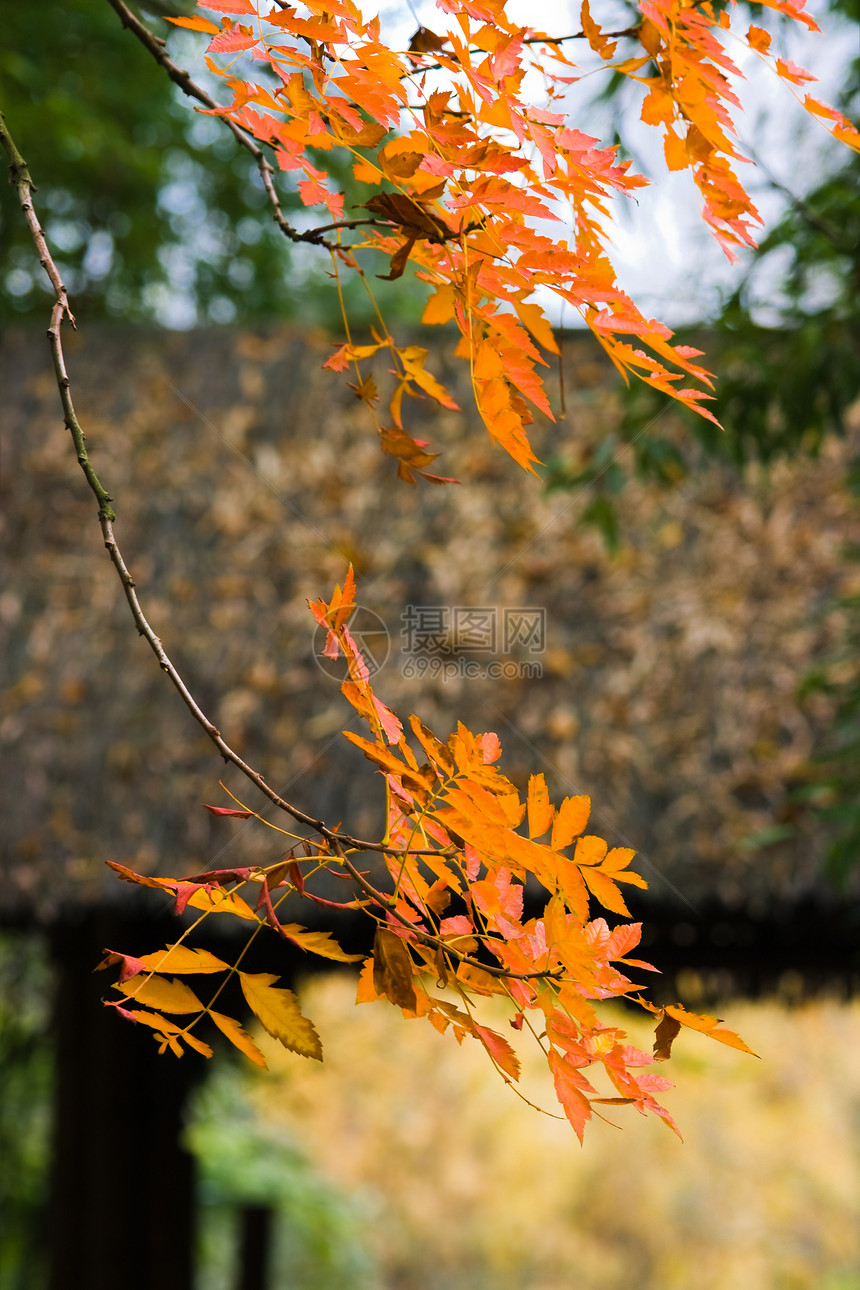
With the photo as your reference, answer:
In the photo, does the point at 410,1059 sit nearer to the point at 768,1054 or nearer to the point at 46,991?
the point at 768,1054

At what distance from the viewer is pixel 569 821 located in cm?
52

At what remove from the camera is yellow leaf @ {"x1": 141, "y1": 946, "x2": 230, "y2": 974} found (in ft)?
1.64

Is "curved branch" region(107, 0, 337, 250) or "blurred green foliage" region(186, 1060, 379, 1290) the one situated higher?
"curved branch" region(107, 0, 337, 250)

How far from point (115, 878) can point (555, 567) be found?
123 centimetres

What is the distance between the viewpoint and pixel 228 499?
260cm

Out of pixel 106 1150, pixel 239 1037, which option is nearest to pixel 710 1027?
pixel 239 1037

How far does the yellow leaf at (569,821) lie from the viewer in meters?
0.52

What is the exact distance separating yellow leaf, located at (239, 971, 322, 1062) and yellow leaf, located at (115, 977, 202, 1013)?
0.03 m

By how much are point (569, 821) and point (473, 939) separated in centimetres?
8

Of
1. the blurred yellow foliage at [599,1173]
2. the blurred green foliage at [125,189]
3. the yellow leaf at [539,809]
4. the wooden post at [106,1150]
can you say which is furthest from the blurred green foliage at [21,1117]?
the blurred yellow foliage at [599,1173]

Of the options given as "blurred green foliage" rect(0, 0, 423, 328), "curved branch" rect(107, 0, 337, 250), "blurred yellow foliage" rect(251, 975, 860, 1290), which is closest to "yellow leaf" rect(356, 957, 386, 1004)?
"curved branch" rect(107, 0, 337, 250)

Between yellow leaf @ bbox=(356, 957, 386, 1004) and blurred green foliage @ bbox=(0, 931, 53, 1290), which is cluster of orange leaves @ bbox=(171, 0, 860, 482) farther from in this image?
blurred green foliage @ bbox=(0, 931, 53, 1290)

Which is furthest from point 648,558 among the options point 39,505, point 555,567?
point 39,505

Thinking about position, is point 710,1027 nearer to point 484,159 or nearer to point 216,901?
point 216,901
